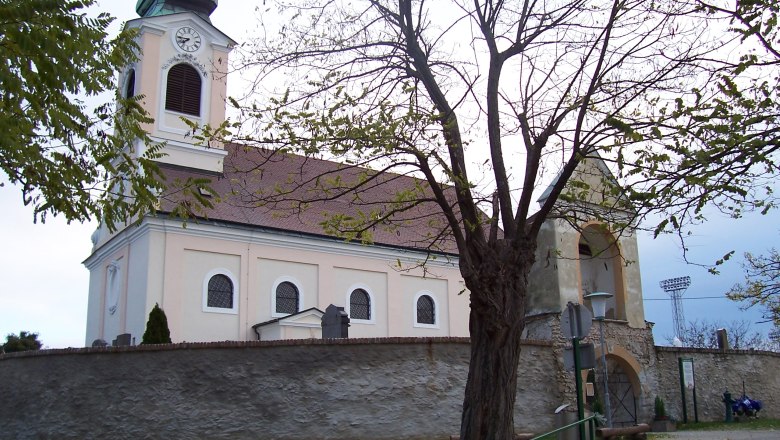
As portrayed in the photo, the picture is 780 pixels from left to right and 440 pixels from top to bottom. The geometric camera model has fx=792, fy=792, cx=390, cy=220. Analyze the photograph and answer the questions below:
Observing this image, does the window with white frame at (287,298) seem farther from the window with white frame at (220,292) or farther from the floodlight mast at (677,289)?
the floodlight mast at (677,289)

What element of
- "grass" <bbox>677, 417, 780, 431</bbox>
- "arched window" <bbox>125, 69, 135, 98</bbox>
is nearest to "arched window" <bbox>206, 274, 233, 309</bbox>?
"arched window" <bbox>125, 69, 135, 98</bbox>

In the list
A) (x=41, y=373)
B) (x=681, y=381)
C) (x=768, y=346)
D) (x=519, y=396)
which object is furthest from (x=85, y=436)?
(x=768, y=346)

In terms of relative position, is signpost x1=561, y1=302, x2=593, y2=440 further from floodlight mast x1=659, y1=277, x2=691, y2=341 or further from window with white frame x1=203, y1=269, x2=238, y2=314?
floodlight mast x1=659, y1=277, x2=691, y2=341

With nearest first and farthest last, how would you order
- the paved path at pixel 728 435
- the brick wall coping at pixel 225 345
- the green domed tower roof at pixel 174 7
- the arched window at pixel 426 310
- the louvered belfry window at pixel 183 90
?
the brick wall coping at pixel 225 345
the paved path at pixel 728 435
the louvered belfry window at pixel 183 90
the arched window at pixel 426 310
the green domed tower roof at pixel 174 7

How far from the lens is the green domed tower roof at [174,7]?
30.4 m

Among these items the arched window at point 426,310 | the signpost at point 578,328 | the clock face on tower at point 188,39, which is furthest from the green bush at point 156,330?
the signpost at point 578,328

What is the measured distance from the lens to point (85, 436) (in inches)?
596

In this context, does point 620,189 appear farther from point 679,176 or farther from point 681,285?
point 681,285

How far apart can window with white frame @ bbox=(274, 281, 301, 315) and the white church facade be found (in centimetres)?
4

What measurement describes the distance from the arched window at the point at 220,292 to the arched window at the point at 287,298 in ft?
5.75

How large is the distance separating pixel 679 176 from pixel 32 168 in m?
6.85

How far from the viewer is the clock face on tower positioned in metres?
29.4

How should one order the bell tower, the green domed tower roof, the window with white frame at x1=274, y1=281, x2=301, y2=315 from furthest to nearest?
the green domed tower roof, the bell tower, the window with white frame at x1=274, y1=281, x2=301, y2=315

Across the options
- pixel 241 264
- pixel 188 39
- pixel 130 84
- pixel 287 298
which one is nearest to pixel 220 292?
pixel 241 264
